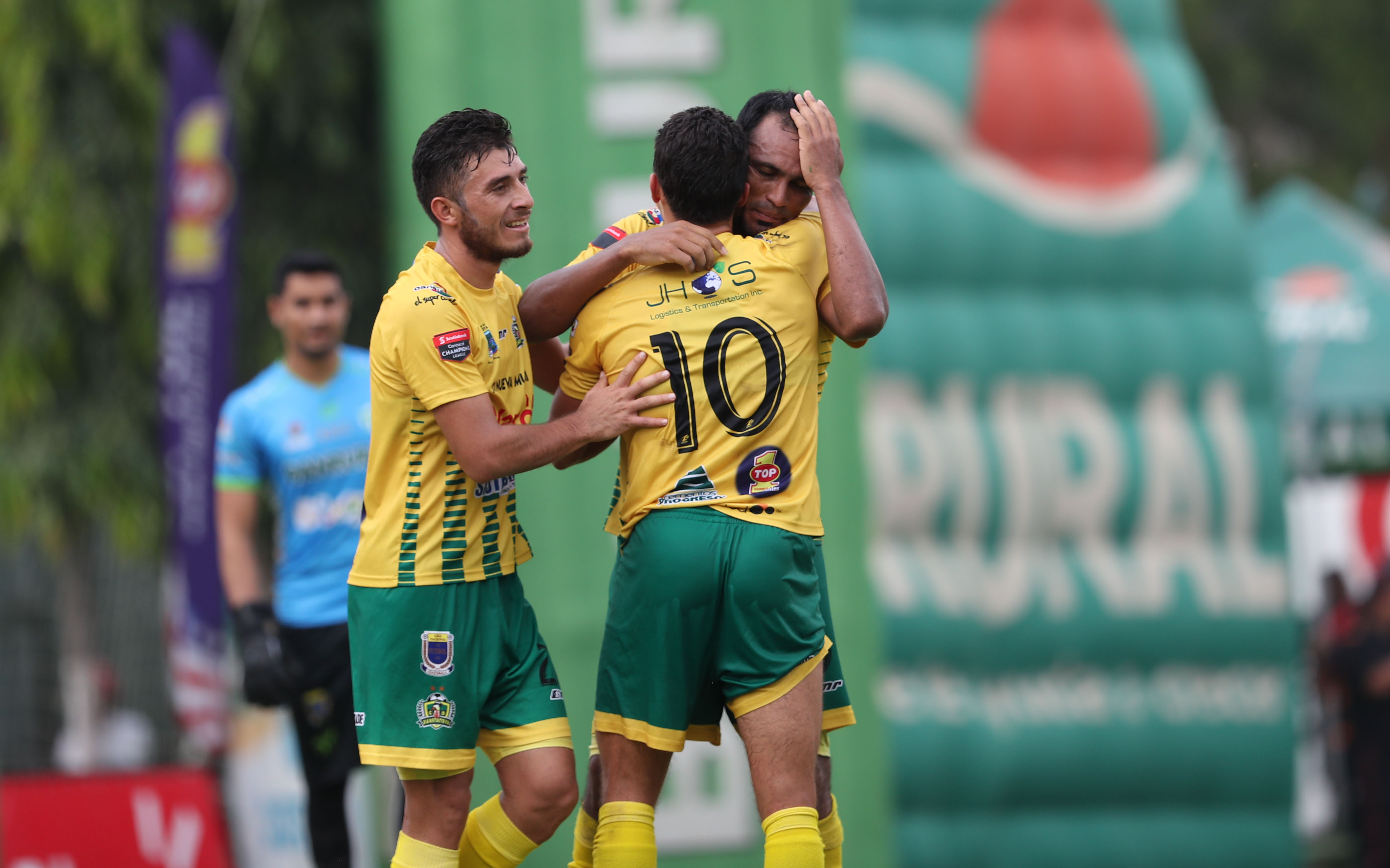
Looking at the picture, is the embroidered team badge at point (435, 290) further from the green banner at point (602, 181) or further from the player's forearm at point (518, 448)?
the green banner at point (602, 181)

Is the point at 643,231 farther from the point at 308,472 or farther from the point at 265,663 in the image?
the point at 265,663

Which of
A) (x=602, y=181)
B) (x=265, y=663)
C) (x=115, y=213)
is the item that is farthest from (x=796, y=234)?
(x=115, y=213)

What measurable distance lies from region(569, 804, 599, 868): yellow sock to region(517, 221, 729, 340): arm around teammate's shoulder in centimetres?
129

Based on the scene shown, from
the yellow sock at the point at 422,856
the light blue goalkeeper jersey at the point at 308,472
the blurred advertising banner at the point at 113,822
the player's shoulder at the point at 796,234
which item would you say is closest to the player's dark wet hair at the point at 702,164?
the player's shoulder at the point at 796,234

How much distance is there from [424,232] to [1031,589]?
3555 mm

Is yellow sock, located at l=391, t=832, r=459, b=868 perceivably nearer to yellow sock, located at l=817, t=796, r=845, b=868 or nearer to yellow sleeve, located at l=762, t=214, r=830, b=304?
yellow sock, located at l=817, t=796, r=845, b=868

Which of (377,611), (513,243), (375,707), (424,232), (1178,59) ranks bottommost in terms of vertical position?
(375,707)

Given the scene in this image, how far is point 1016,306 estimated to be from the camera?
8.42 m

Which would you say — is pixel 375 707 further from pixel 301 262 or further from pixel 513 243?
pixel 301 262

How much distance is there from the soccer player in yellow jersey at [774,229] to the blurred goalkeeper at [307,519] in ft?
5.00

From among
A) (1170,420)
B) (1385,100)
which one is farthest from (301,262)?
(1385,100)

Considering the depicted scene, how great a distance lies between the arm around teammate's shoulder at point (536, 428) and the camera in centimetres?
376

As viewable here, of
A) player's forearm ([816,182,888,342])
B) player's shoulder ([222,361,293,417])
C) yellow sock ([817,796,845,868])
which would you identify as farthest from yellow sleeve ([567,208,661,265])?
player's shoulder ([222,361,293,417])

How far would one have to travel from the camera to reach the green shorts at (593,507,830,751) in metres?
3.80
